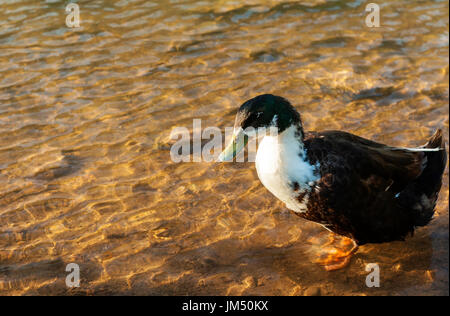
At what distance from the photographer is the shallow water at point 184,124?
4.15 meters

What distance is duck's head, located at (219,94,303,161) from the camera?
12.1ft

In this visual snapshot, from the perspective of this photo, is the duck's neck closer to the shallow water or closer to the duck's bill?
the duck's bill

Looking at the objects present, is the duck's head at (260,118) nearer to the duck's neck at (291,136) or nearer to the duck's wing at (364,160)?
the duck's neck at (291,136)

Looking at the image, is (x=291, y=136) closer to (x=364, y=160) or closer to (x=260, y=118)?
(x=260, y=118)

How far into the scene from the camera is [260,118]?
3680 mm

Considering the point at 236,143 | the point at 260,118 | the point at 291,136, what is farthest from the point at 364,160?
the point at 236,143

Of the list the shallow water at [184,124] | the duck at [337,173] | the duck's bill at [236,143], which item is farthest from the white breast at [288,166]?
the shallow water at [184,124]

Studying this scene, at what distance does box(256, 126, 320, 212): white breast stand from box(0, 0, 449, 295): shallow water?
808mm

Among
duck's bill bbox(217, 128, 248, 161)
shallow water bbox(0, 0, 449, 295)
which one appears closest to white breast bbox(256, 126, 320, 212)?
duck's bill bbox(217, 128, 248, 161)

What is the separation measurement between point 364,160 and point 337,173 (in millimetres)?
277

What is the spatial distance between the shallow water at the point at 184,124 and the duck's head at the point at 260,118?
110cm

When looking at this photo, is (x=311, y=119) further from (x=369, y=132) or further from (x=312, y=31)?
(x=312, y=31)

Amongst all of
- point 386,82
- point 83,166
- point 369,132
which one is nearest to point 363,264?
point 369,132
